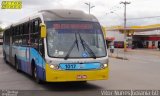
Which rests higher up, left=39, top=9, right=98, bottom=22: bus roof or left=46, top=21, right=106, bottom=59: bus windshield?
left=39, top=9, right=98, bottom=22: bus roof

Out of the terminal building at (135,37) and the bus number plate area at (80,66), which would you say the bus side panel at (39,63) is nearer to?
the bus number plate area at (80,66)

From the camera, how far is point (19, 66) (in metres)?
21.5

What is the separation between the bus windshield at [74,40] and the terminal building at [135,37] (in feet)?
281

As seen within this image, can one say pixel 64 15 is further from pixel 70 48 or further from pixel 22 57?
pixel 22 57

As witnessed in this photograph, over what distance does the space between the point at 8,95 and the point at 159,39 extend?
94904 mm

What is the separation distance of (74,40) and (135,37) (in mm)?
97954

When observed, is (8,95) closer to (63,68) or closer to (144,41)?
(63,68)

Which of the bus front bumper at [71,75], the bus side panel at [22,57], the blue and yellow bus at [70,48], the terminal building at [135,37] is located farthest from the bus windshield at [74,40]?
the terminal building at [135,37]

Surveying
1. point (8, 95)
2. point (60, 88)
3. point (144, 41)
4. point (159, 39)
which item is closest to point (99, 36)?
point (60, 88)

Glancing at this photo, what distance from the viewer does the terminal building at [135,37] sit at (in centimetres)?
10438

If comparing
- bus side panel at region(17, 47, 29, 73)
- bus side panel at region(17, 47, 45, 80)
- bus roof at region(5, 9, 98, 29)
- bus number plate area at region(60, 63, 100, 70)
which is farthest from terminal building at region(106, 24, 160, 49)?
bus number plate area at region(60, 63, 100, 70)

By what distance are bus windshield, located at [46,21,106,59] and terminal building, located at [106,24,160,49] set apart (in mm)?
85780

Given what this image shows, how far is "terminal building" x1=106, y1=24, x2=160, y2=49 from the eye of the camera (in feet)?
342

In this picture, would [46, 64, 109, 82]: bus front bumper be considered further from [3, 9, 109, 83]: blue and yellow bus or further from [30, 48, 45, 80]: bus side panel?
[30, 48, 45, 80]: bus side panel
